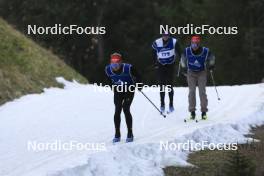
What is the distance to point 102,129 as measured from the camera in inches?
591

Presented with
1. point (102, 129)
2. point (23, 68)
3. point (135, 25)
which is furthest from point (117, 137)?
point (135, 25)

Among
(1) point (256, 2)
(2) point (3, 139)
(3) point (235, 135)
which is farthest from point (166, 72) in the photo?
(1) point (256, 2)

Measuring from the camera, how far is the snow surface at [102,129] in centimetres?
1091

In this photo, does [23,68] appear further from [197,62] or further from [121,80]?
[121,80]

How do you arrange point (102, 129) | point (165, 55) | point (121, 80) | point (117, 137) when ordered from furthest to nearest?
point (165, 55) → point (102, 129) → point (117, 137) → point (121, 80)

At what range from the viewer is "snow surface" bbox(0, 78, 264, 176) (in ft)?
35.8

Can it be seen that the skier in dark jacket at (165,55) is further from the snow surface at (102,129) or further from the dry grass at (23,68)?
the dry grass at (23,68)

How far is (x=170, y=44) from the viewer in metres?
15.7

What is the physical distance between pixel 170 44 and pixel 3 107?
5648mm

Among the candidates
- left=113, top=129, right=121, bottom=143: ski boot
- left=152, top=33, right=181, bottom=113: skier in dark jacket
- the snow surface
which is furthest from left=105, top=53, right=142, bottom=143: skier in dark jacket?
left=152, top=33, right=181, bottom=113: skier in dark jacket

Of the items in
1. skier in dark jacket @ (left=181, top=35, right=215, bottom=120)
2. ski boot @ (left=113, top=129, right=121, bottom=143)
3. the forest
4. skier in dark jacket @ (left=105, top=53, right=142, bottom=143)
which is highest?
the forest

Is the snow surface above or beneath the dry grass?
beneath

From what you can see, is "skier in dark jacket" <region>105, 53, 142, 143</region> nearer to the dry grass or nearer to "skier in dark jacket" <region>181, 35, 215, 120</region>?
"skier in dark jacket" <region>181, 35, 215, 120</region>

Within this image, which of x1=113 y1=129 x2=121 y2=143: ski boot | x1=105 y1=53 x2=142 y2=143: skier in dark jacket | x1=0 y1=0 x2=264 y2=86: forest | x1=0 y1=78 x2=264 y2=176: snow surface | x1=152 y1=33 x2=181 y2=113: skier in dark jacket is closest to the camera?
x1=0 y1=78 x2=264 y2=176: snow surface
